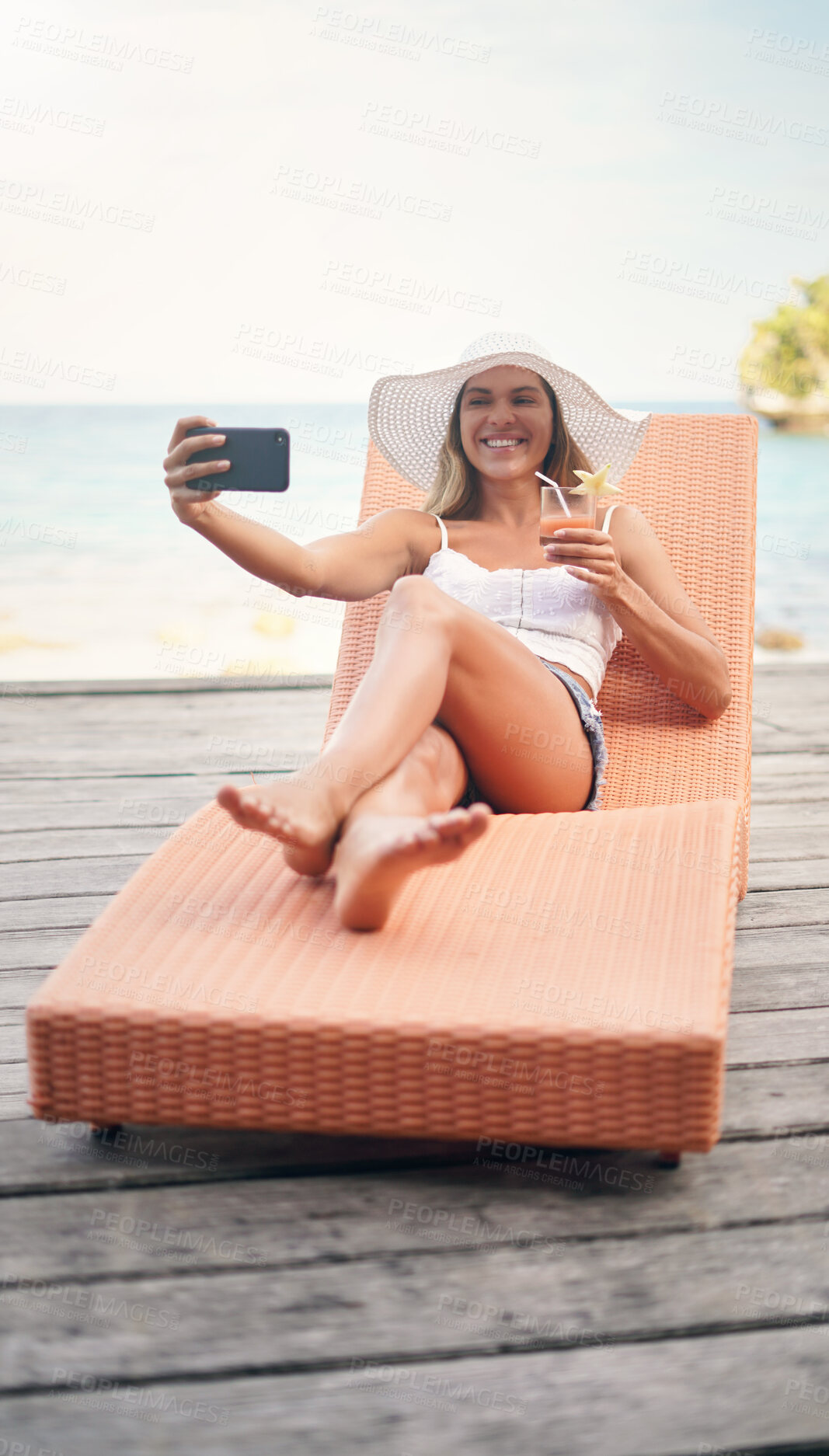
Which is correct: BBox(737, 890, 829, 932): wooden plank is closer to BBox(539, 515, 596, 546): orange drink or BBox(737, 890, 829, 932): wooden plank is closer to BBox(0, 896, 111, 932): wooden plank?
BBox(539, 515, 596, 546): orange drink

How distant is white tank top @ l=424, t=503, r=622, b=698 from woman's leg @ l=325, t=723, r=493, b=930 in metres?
0.49

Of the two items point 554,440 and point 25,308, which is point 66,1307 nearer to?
point 554,440

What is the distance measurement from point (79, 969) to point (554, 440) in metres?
1.60

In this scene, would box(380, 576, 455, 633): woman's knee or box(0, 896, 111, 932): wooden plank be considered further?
box(0, 896, 111, 932): wooden plank

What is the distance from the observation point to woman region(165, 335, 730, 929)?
1.62 metres

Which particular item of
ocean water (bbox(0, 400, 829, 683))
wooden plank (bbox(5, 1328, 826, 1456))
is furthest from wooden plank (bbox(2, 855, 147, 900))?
ocean water (bbox(0, 400, 829, 683))

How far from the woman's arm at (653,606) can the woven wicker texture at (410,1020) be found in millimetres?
728

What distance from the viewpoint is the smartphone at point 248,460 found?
184 cm

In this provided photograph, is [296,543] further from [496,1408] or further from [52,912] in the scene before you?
[496,1408]

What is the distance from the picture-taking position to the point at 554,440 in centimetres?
249

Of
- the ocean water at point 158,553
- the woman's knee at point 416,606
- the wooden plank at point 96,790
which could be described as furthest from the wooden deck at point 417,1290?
the ocean water at point 158,553

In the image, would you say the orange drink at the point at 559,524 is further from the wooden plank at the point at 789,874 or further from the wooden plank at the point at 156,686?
the wooden plank at the point at 156,686

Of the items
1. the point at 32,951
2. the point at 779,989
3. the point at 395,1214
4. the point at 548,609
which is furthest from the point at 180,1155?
Answer: the point at 548,609

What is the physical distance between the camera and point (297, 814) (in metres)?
1.58
